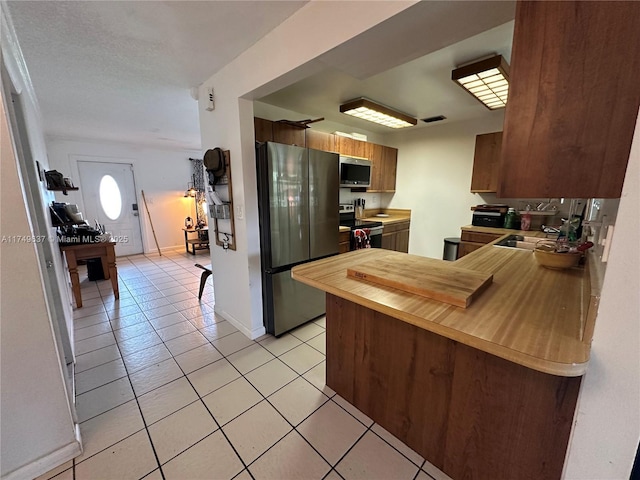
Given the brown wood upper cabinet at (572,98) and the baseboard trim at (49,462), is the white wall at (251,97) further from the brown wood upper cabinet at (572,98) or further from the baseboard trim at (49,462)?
the baseboard trim at (49,462)

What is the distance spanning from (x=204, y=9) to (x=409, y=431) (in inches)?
103

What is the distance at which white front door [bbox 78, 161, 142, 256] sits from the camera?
5.04 meters

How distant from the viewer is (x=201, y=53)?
1.94m

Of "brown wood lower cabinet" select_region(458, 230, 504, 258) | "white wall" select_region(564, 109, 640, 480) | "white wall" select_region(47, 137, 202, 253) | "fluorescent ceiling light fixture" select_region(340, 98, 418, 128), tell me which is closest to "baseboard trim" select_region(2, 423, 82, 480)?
"white wall" select_region(564, 109, 640, 480)

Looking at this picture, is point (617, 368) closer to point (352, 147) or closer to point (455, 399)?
point (455, 399)

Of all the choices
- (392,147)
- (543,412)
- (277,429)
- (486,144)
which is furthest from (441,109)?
(277,429)

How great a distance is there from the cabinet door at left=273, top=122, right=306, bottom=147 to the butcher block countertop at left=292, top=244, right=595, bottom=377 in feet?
5.21

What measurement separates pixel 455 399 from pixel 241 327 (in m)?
1.99

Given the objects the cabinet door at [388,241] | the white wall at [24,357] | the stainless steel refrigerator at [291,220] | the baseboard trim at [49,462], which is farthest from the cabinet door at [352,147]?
the baseboard trim at [49,462]

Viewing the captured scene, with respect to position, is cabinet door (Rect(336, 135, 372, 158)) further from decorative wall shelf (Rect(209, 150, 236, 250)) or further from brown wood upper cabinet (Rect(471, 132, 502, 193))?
decorative wall shelf (Rect(209, 150, 236, 250))

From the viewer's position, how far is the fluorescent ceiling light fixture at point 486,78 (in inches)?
77.0

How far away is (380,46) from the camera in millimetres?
1398

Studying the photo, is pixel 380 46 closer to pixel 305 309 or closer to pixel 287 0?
pixel 287 0

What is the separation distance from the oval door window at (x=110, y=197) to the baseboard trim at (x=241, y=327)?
4.17 metres
